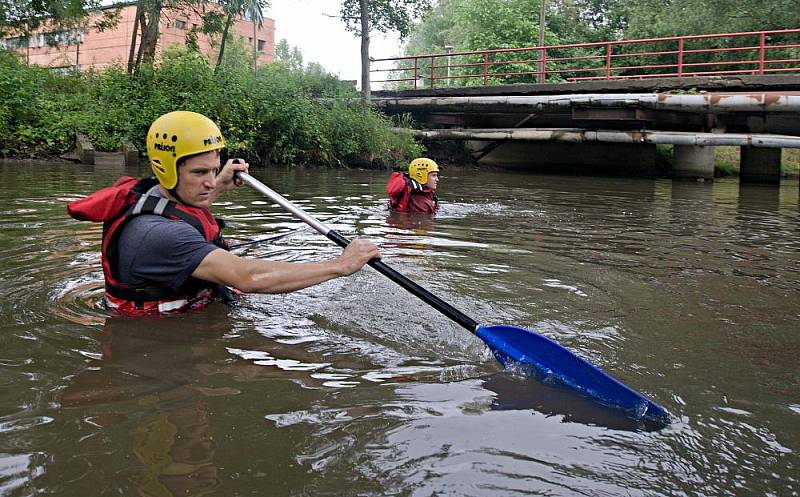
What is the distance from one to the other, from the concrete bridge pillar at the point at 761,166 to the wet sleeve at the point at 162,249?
20022 mm

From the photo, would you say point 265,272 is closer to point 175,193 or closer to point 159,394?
point 159,394

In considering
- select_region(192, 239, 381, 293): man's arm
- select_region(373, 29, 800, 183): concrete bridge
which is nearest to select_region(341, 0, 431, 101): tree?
select_region(373, 29, 800, 183): concrete bridge

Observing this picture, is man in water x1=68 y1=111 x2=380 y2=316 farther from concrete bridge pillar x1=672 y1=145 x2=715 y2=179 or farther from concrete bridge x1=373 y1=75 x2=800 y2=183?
concrete bridge pillar x1=672 y1=145 x2=715 y2=179

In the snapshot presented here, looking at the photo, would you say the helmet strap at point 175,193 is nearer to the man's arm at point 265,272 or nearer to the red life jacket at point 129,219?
the red life jacket at point 129,219

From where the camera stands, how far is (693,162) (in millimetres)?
21047

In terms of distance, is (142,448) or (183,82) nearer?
(142,448)

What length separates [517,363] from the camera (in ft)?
11.8

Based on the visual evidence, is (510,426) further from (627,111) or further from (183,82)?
(183,82)

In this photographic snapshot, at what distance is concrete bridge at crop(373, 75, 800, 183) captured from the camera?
17.3m

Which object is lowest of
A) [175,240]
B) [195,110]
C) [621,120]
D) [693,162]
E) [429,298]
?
[429,298]

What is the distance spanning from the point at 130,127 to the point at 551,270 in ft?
45.8

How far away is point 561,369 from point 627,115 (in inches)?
652

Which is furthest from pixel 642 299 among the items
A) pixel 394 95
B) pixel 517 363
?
pixel 394 95

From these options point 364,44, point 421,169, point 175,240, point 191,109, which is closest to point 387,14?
point 364,44
